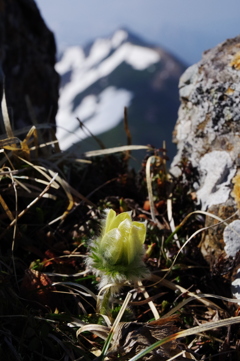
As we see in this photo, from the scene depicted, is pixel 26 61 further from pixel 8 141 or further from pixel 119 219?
pixel 119 219

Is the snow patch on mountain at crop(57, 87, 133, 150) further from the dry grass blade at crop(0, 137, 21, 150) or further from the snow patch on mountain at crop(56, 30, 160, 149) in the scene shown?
the dry grass blade at crop(0, 137, 21, 150)

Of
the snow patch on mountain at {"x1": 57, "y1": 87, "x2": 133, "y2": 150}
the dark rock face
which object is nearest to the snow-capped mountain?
the snow patch on mountain at {"x1": 57, "y1": 87, "x2": 133, "y2": 150}

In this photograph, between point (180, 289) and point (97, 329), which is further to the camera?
point (180, 289)

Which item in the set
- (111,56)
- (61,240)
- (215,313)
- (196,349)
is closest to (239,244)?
(215,313)

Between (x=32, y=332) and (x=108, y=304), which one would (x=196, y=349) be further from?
(x=32, y=332)

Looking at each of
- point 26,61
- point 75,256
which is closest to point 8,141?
point 75,256

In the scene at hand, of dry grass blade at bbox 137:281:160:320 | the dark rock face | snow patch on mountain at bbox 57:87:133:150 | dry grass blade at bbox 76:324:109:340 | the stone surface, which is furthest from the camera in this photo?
snow patch on mountain at bbox 57:87:133:150

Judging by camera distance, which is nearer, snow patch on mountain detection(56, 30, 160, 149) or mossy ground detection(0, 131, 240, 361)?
mossy ground detection(0, 131, 240, 361)
